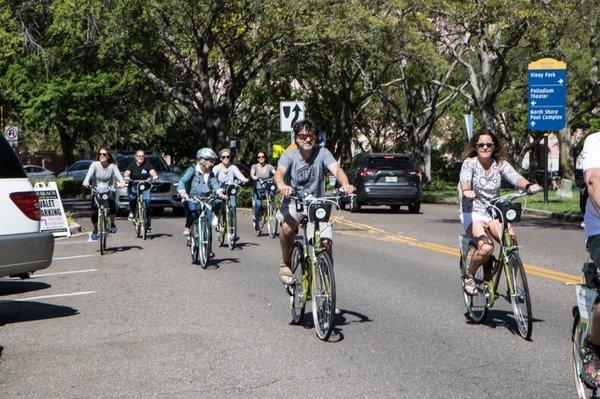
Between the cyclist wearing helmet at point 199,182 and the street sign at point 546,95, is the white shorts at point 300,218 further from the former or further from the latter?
the street sign at point 546,95

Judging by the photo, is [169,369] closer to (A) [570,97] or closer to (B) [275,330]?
(B) [275,330]

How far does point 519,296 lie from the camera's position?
877 centimetres

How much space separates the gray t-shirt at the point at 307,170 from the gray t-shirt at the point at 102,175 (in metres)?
8.94

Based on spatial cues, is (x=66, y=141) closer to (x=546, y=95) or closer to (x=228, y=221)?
(x=546, y=95)

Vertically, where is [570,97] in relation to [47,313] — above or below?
above

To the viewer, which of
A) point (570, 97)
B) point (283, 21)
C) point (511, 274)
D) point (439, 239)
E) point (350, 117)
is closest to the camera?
point (511, 274)

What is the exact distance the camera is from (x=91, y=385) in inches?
293

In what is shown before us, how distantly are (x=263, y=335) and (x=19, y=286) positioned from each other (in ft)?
19.3

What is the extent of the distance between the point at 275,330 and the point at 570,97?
162 ft

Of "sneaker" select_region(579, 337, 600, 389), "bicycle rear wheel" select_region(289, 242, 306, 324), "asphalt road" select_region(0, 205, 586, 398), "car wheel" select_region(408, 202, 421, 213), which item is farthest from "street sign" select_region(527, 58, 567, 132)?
"sneaker" select_region(579, 337, 600, 389)

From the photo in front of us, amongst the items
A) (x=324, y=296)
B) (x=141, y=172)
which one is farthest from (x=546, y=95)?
(x=324, y=296)

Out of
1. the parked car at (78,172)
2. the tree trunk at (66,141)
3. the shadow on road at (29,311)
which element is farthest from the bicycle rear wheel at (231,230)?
the tree trunk at (66,141)

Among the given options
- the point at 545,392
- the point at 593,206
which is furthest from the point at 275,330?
the point at 593,206

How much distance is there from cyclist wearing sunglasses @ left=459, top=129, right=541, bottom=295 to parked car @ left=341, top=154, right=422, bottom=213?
1987cm
